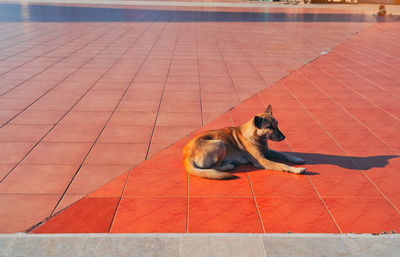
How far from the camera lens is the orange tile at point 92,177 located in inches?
209

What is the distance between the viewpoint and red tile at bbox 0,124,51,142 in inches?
268

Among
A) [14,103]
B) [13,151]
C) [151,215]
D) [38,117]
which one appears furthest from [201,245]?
[14,103]

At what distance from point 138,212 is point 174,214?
44 cm

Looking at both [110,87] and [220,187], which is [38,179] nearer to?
[220,187]

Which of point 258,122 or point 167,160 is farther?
point 167,160

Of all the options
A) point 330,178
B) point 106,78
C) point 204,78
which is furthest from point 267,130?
point 106,78

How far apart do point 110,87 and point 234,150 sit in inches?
201

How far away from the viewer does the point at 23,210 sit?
4770 millimetres

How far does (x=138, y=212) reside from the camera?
4758mm

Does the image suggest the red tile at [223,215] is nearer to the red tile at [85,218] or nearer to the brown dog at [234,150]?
the brown dog at [234,150]

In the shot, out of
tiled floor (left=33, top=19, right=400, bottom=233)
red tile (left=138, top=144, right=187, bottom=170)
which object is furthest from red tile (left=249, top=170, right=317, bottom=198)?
red tile (left=138, top=144, right=187, bottom=170)

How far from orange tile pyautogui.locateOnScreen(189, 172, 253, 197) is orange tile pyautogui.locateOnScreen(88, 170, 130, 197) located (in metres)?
0.94

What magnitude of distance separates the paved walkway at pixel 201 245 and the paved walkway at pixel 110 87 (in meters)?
0.34

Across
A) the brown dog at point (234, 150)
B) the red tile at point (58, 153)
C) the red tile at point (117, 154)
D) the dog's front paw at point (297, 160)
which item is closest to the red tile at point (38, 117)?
the red tile at point (58, 153)
